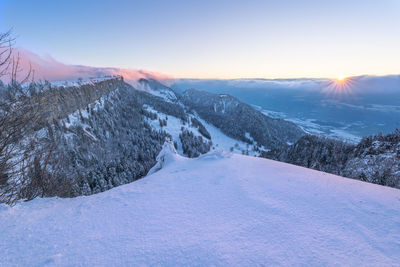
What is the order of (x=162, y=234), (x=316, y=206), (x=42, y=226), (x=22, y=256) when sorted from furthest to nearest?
(x=316, y=206) < (x=42, y=226) < (x=162, y=234) < (x=22, y=256)

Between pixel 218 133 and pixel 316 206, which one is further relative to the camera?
pixel 218 133

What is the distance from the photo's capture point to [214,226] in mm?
4297

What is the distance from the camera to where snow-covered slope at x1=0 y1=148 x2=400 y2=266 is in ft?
10.7

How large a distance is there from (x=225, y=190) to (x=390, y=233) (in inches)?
179

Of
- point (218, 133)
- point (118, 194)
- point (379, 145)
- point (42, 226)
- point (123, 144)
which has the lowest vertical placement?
point (218, 133)

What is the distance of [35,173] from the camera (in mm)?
7645

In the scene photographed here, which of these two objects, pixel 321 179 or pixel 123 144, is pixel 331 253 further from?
pixel 123 144

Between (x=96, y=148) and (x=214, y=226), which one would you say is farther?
(x=96, y=148)

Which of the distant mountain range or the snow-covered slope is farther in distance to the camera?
the distant mountain range

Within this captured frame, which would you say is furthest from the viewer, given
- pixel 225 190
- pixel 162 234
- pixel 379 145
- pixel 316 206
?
pixel 379 145

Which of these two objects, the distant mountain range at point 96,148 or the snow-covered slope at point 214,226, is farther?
the distant mountain range at point 96,148

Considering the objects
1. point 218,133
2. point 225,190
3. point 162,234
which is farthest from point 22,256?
point 218,133

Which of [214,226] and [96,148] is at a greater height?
[214,226]

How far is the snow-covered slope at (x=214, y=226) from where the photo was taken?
326 centimetres
